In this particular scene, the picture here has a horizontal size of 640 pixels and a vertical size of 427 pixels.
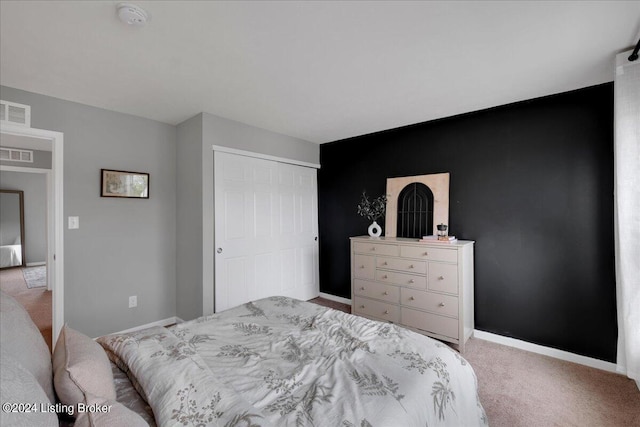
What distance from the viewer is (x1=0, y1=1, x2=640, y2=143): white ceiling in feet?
5.03

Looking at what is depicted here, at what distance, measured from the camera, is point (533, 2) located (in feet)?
4.83

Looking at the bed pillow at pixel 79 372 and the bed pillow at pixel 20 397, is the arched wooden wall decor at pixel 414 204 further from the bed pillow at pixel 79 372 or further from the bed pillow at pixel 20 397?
the bed pillow at pixel 20 397

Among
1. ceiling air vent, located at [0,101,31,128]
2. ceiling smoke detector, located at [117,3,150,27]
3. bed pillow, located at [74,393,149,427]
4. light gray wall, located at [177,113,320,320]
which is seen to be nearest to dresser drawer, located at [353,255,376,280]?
light gray wall, located at [177,113,320,320]

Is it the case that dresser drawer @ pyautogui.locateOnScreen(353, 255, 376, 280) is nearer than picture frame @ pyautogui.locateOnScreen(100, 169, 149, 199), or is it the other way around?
picture frame @ pyautogui.locateOnScreen(100, 169, 149, 199)

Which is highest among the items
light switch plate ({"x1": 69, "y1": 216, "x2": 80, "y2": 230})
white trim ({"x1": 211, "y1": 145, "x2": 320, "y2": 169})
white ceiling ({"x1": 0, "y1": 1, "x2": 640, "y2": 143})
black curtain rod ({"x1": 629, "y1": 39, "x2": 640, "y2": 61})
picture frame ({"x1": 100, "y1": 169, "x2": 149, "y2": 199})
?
white ceiling ({"x1": 0, "y1": 1, "x2": 640, "y2": 143})

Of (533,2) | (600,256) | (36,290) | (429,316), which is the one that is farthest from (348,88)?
(36,290)

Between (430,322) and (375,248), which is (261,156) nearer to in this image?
(375,248)

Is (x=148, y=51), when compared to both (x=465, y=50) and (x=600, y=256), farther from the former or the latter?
(x=600, y=256)

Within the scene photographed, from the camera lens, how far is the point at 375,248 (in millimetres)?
3246

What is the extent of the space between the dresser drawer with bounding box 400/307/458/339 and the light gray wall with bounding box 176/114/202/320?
2.19 m

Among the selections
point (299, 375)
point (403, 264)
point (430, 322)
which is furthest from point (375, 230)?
point (299, 375)

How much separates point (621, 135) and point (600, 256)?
1.03 metres

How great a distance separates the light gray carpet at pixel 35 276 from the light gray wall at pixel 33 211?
298mm

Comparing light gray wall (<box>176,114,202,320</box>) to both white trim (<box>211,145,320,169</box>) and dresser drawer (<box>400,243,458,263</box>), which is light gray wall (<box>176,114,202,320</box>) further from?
dresser drawer (<box>400,243,458,263</box>)
